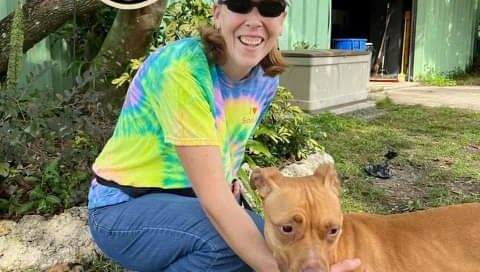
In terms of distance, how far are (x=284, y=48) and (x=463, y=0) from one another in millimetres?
10372

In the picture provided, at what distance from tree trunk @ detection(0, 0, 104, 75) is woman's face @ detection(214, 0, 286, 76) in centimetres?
334

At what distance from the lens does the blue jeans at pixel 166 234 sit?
7.91 feet

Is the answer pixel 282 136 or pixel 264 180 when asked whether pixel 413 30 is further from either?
pixel 264 180

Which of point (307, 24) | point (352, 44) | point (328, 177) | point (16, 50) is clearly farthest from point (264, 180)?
point (352, 44)

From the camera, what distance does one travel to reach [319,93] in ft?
29.3

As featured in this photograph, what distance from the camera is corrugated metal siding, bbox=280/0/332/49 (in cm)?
965

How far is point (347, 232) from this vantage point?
2.92 metres

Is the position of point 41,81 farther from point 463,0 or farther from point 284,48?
point 463,0

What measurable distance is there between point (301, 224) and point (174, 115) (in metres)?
0.65

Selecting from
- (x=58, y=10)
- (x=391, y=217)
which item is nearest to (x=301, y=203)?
→ (x=391, y=217)

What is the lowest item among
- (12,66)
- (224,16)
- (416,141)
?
(416,141)

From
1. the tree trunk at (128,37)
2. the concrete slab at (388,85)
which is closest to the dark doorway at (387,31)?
the concrete slab at (388,85)

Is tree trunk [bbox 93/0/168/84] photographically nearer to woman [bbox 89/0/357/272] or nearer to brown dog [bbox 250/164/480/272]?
woman [bbox 89/0/357/272]

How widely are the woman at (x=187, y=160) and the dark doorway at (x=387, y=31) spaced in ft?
46.5
